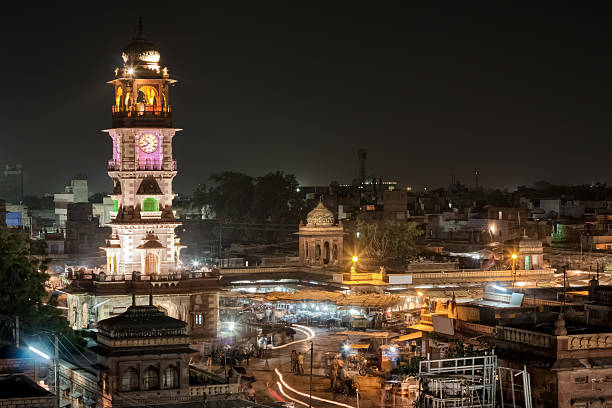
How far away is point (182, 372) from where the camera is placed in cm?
2991

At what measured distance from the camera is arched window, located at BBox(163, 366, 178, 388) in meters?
29.7

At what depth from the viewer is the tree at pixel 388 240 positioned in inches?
3287

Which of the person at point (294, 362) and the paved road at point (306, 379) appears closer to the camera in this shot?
the paved road at point (306, 379)

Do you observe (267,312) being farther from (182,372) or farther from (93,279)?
(182,372)

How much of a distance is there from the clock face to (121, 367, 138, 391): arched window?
23.4m

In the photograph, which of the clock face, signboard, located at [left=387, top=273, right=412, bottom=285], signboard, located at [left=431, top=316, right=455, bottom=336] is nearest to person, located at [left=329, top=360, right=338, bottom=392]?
signboard, located at [left=431, top=316, right=455, bottom=336]

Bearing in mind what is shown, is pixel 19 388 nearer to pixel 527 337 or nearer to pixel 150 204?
pixel 527 337

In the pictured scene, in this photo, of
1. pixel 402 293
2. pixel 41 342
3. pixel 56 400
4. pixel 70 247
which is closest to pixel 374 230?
pixel 70 247

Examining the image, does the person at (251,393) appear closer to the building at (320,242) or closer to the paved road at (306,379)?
the paved road at (306,379)

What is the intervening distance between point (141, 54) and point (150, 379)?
25.3 meters

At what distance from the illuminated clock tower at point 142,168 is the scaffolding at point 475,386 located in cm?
2628

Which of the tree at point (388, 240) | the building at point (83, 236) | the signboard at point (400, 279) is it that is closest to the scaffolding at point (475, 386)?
the signboard at point (400, 279)

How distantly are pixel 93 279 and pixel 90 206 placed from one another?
73.5 metres

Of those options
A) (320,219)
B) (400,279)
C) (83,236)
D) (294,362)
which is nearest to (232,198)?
(83,236)
